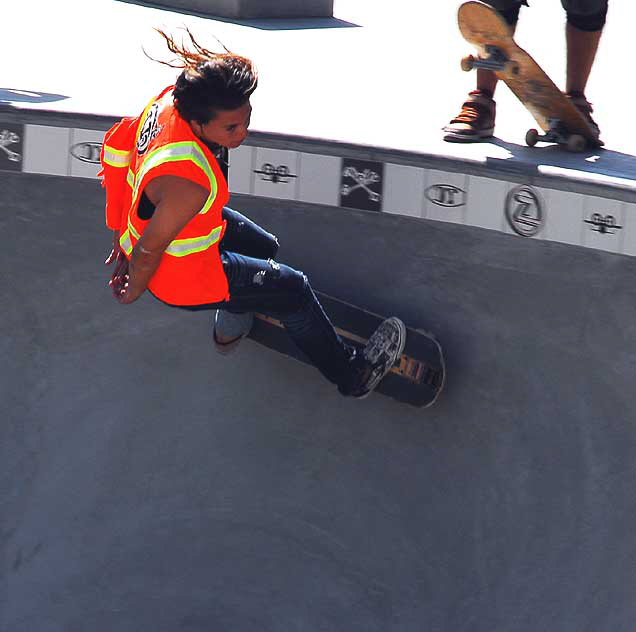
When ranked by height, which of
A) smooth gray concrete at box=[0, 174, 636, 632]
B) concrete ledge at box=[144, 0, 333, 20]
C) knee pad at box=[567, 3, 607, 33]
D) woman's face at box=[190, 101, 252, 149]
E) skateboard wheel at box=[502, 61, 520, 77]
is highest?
knee pad at box=[567, 3, 607, 33]

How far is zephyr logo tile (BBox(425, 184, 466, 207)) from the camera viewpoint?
4746mm

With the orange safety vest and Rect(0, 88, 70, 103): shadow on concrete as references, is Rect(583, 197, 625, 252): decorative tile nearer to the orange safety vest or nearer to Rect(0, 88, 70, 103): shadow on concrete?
the orange safety vest

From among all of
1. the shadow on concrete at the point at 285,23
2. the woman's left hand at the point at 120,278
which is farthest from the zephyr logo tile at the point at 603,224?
the shadow on concrete at the point at 285,23

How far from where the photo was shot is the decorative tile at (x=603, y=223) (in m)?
4.45

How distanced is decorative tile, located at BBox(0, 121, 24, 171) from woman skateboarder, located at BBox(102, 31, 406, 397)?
89 centimetres

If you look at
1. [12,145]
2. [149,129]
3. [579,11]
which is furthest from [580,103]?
[12,145]

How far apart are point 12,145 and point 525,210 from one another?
2.37 metres

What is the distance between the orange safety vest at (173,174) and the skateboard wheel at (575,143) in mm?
1735

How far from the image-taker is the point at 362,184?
4.87m

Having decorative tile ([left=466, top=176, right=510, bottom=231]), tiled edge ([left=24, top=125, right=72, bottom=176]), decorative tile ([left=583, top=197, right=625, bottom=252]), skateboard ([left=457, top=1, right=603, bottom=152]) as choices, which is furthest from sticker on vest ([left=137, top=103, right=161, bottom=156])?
decorative tile ([left=583, top=197, right=625, bottom=252])

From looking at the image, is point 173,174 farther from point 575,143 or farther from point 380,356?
point 575,143

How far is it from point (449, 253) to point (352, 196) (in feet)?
1.61

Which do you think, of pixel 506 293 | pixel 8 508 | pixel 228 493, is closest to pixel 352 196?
pixel 506 293

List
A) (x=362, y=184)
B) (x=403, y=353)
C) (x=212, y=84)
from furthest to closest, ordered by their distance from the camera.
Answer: (x=403, y=353), (x=362, y=184), (x=212, y=84)
